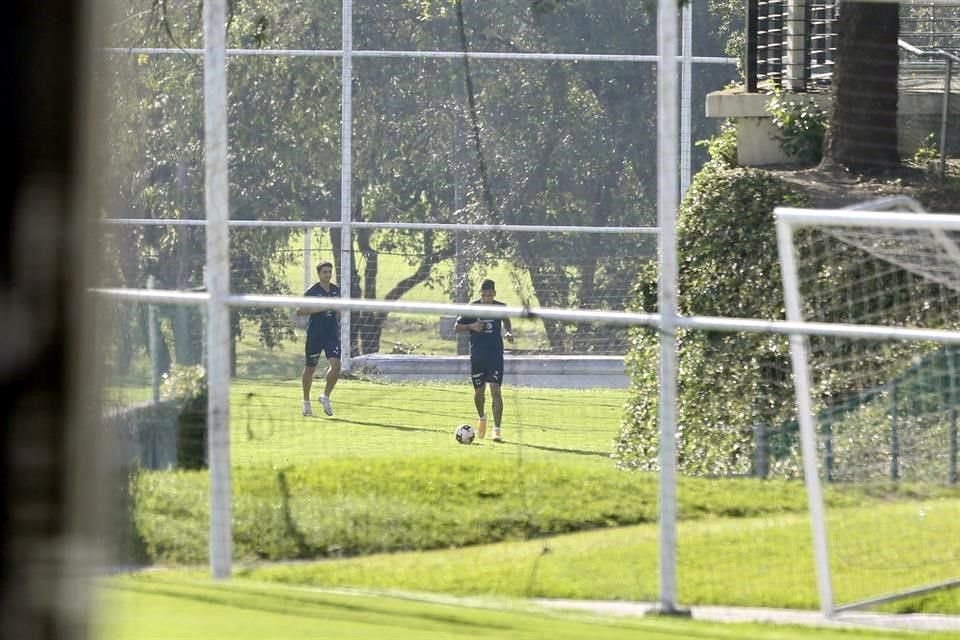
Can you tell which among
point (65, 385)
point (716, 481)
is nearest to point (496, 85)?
point (716, 481)

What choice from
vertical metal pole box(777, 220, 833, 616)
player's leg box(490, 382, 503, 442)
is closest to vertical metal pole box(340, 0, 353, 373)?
player's leg box(490, 382, 503, 442)

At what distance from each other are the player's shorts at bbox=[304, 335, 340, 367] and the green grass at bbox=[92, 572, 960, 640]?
766 centimetres

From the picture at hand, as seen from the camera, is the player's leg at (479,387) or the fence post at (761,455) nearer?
the fence post at (761,455)

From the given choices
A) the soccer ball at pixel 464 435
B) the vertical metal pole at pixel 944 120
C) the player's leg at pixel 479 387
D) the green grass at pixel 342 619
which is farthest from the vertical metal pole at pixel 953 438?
the player's leg at pixel 479 387

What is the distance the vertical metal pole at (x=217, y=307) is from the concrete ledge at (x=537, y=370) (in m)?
11.1

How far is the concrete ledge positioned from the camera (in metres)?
18.9

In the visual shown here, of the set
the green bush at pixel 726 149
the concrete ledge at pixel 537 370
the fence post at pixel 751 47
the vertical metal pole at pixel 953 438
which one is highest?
the fence post at pixel 751 47

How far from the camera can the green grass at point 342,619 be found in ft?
18.9

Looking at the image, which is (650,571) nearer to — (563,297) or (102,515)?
(102,515)

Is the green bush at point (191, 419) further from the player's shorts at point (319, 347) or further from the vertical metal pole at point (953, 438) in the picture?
the player's shorts at point (319, 347)

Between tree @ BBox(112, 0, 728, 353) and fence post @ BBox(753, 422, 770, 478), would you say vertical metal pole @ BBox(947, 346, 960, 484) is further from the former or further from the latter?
tree @ BBox(112, 0, 728, 353)

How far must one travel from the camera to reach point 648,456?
11602 millimetres

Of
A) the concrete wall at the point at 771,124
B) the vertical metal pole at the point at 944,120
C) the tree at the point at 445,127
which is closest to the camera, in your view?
the vertical metal pole at the point at 944,120

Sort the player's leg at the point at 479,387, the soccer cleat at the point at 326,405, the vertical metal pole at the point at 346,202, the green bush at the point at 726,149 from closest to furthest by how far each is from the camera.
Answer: the player's leg at the point at 479,387 → the green bush at the point at 726,149 → the soccer cleat at the point at 326,405 → the vertical metal pole at the point at 346,202
